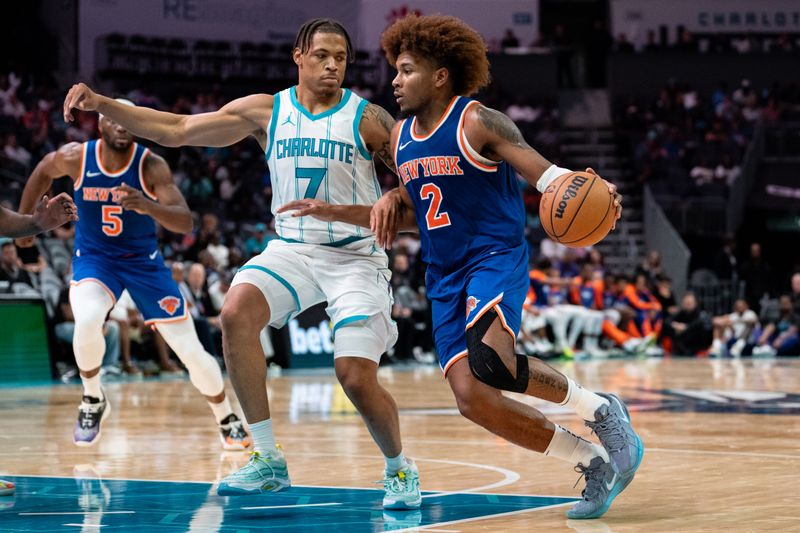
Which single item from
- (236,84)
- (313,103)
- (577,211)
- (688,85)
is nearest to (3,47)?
(236,84)

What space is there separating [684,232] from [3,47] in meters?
15.3

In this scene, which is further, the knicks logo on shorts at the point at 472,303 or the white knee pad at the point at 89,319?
the white knee pad at the point at 89,319

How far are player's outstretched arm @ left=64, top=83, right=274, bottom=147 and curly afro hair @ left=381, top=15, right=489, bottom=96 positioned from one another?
827 millimetres

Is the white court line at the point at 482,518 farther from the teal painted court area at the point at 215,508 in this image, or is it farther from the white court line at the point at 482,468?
the white court line at the point at 482,468

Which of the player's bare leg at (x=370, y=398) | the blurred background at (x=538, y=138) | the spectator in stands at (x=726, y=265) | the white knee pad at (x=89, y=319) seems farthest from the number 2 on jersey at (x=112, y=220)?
the spectator in stands at (x=726, y=265)

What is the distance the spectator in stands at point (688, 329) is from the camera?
894 inches

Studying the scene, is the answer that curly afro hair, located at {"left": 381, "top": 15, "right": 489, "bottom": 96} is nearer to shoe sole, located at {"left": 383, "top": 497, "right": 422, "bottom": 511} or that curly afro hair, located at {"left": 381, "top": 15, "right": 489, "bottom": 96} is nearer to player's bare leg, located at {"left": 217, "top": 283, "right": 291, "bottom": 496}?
player's bare leg, located at {"left": 217, "top": 283, "right": 291, "bottom": 496}

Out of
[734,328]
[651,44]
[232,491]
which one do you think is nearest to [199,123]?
[232,491]

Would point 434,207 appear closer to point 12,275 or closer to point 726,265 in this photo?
point 12,275

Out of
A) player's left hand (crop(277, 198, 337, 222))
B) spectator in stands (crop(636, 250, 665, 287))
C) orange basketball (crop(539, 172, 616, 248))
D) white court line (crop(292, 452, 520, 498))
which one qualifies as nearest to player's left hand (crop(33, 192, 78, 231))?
player's left hand (crop(277, 198, 337, 222))

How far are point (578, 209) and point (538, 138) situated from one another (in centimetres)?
2514

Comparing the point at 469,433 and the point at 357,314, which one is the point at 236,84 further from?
the point at 357,314

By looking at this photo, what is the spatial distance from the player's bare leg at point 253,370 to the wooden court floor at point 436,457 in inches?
8.8

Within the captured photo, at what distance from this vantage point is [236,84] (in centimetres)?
2894
